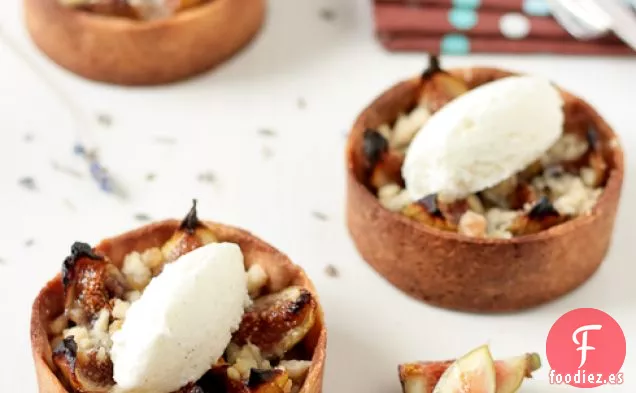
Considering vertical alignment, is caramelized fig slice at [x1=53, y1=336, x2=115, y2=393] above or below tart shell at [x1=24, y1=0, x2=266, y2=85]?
below

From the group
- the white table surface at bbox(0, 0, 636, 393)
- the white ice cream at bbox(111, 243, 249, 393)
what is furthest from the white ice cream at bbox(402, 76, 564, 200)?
the white ice cream at bbox(111, 243, 249, 393)

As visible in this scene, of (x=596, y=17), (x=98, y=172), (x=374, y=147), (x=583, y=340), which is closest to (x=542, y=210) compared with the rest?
(x=583, y=340)

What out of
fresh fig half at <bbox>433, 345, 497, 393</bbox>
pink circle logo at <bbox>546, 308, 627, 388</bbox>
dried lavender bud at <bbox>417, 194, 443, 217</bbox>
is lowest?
pink circle logo at <bbox>546, 308, 627, 388</bbox>

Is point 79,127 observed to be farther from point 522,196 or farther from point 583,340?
point 583,340

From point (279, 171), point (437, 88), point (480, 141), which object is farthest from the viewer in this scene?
point (279, 171)

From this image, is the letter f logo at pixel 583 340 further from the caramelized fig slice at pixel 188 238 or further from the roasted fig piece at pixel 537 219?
the caramelized fig slice at pixel 188 238

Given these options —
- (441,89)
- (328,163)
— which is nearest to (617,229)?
(441,89)

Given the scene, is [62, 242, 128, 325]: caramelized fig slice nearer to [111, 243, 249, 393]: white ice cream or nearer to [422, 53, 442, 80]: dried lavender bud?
[111, 243, 249, 393]: white ice cream
